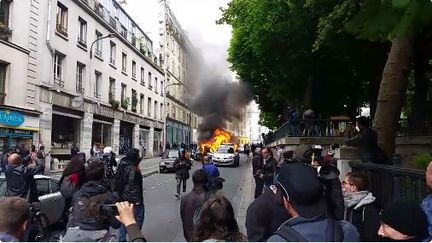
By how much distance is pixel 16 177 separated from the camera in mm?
6691

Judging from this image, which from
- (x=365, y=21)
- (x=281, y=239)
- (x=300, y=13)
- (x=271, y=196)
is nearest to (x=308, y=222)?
(x=281, y=239)

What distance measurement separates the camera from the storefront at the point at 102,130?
28053 millimetres

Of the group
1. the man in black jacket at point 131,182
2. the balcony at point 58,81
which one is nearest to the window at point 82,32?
the balcony at point 58,81

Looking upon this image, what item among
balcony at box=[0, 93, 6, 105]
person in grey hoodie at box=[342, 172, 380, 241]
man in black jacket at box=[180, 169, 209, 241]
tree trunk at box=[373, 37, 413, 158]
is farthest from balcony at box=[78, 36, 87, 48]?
person in grey hoodie at box=[342, 172, 380, 241]

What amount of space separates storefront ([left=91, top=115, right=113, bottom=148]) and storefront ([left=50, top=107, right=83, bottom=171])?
6.89ft

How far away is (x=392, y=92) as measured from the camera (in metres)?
8.17

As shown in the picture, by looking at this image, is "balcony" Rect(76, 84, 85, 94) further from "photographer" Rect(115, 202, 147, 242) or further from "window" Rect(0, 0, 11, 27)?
"photographer" Rect(115, 202, 147, 242)

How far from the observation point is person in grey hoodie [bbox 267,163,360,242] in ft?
7.30

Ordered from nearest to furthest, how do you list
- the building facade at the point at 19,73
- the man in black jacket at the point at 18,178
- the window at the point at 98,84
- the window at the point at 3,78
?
the man in black jacket at the point at 18,178, the building facade at the point at 19,73, the window at the point at 3,78, the window at the point at 98,84

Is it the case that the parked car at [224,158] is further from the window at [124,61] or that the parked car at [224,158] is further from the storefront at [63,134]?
the window at [124,61]

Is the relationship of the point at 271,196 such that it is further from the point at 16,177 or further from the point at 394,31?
the point at 16,177

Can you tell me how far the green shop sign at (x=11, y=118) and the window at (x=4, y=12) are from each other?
3.75 m

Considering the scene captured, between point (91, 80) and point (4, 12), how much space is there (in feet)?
29.0

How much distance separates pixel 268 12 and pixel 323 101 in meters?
6.97
